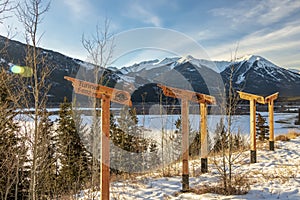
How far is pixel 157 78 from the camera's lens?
290 inches

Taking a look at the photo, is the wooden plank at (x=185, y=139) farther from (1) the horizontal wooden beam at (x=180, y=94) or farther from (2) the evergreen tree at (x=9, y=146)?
(2) the evergreen tree at (x=9, y=146)

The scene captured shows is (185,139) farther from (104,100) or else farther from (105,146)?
(104,100)

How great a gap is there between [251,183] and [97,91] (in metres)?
3.63

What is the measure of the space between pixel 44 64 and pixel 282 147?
8918 mm

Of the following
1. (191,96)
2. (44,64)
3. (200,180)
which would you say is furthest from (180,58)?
(44,64)

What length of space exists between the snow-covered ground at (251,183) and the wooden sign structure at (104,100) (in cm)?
129

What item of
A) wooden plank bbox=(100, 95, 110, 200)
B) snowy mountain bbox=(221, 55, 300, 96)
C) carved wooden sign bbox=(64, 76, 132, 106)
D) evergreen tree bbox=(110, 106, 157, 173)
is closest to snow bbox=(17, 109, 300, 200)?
wooden plank bbox=(100, 95, 110, 200)

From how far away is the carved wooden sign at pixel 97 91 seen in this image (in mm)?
3807

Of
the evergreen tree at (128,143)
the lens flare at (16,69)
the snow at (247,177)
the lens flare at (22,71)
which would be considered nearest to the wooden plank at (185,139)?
the snow at (247,177)

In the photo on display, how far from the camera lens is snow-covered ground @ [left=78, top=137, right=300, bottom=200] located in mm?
4445

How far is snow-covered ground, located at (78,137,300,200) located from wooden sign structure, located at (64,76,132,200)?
1291 mm

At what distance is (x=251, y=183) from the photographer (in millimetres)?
5199

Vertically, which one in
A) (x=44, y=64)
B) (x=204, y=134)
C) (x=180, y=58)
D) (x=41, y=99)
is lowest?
(x=204, y=134)

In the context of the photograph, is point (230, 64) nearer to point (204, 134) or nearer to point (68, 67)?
point (204, 134)
